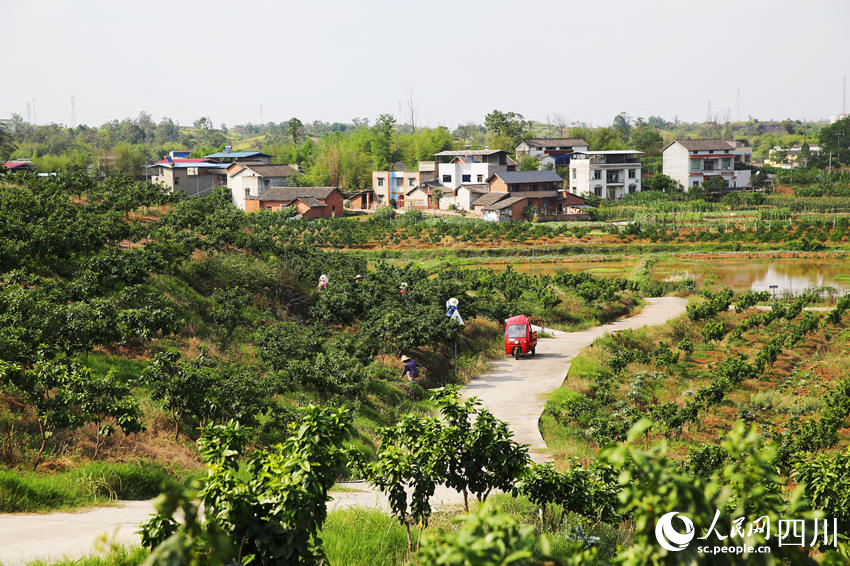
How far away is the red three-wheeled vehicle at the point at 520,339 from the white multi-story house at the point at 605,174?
57927 millimetres

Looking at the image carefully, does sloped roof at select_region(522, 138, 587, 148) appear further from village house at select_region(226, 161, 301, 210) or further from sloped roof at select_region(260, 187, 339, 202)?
village house at select_region(226, 161, 301, 210)

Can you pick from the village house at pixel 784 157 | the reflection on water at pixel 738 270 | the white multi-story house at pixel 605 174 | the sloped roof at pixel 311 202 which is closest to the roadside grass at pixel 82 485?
the reflection on water at pixel 738 270

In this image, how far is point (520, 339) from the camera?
2538 centimetres

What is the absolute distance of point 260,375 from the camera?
60.0ft

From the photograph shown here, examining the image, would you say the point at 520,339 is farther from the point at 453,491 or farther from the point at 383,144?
the point at 383,144

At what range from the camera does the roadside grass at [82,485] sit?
9820 millimetres

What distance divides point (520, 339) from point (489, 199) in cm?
4731

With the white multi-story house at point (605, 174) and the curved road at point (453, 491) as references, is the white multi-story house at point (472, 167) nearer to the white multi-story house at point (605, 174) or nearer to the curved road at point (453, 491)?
the white multi-story house at point (605, 174)

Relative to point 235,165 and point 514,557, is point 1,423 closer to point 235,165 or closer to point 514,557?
point 514,557

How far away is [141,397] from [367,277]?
51.1 feet

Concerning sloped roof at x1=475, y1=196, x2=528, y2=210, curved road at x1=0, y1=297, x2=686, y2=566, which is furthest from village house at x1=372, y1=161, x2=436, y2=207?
curved road at x1=0, y1=297, x2=686, y2=566

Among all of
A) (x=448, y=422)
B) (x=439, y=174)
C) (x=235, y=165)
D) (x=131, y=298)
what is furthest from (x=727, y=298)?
(x=235, y=165)

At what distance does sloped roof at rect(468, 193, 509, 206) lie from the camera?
70.8 m

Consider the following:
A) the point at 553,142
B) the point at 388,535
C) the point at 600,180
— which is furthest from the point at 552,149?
the point at 388,535
